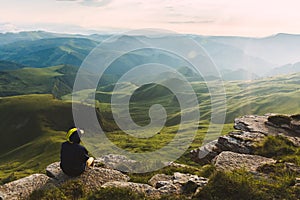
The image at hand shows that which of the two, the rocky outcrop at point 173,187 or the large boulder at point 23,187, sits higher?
the rocky outcrop at point 173,187

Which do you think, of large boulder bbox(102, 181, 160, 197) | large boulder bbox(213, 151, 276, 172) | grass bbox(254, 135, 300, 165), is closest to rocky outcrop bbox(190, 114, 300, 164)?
grass bbox(254, 135, 300, 165)

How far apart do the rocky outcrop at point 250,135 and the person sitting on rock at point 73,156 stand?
13.7 metres

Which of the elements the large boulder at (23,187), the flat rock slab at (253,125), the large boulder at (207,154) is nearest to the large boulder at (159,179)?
the large boulder at (23,187)

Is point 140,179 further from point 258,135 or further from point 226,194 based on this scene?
point 258,135

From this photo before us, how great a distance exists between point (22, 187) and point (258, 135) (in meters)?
20.8

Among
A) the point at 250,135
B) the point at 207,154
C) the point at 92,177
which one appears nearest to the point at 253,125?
the point at 250,135

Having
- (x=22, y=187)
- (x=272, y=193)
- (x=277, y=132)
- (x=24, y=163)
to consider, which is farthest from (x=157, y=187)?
(x=24, y=163)

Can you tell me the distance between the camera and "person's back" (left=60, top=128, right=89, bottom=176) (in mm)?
16938

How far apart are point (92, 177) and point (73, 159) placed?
1714 millimetres

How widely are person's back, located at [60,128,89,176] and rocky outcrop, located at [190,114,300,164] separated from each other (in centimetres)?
1374

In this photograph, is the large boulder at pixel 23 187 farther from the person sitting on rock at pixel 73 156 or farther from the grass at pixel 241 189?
the grass at pixel 241 189

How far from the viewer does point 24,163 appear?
165m

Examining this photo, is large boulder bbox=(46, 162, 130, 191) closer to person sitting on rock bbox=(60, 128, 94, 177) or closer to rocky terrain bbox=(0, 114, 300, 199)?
rocky terrain bbox=(0, 114, 300, 199)

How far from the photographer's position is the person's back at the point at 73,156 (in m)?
16.9
